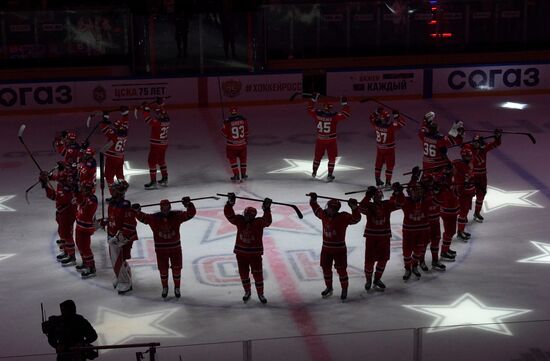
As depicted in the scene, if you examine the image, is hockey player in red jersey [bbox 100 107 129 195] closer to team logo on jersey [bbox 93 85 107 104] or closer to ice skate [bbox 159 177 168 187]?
ice skate [bbox 159 177 168 187]

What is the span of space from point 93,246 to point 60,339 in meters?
5.63

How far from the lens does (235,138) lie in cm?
1733

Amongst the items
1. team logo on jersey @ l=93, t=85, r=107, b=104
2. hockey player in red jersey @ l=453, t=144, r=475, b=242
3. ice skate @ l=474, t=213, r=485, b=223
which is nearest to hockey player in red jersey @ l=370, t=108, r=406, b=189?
ice skate @ l=474, t=213, r=485, b=223

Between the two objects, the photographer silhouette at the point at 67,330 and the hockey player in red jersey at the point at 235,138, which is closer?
the photographer silhouette at the point at 67,330

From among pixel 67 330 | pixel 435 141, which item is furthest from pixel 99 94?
pixel 67 330

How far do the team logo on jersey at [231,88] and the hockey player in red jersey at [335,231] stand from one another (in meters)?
11.6

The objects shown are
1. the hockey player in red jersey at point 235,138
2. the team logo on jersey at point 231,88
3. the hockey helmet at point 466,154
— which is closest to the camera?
the hockey helmet at point 466,154

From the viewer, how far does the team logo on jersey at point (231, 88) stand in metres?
23.6

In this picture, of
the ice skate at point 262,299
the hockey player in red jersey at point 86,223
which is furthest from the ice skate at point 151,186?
the ice skate at point 262,299

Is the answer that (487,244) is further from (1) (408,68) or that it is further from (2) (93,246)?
(1) (408,68)

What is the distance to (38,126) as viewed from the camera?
2198 cm

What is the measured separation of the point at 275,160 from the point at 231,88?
179 inches

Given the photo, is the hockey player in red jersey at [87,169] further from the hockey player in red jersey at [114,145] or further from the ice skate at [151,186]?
the ice skate at [151,186]

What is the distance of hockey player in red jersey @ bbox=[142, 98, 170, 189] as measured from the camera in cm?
1730
